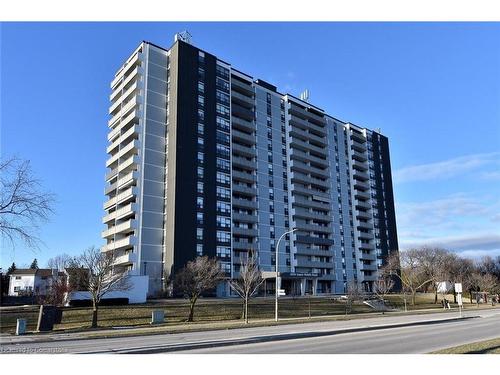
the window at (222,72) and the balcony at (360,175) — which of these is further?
the balcony at (360,175)

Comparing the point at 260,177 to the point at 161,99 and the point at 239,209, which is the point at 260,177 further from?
the point at 161,99

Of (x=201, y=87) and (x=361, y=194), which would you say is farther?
(x=361, y=194)

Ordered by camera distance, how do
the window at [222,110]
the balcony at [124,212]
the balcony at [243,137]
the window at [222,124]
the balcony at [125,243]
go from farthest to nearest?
the balcony at [243,137] → the window at [222,110] → the window at [222,124] → the balcony at [124,212] → the balcony at [125,243]

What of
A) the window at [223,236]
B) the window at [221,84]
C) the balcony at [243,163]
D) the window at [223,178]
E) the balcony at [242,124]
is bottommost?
the window at [223,236]

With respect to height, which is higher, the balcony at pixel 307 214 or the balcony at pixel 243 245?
the balcony at pixel 307 214

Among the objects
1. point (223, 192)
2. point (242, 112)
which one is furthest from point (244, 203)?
point (242, 112)

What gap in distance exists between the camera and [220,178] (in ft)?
260

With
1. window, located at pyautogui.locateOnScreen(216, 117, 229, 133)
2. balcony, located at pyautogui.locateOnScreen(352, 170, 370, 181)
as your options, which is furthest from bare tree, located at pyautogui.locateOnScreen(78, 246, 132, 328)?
balcony, located at pyautogui.locateOnScreen(352, 170, 370, 181)

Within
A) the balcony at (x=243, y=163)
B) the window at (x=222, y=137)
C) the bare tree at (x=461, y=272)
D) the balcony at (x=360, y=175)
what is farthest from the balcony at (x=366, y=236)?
the window at (x=222, y=137)

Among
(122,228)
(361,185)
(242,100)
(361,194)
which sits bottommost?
(122,228)

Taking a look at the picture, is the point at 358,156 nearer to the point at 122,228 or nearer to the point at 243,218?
the point at 243,218

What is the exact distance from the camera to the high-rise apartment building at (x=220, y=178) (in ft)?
234

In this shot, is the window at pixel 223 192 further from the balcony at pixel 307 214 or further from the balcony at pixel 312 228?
the balcony at pixel 312 228
